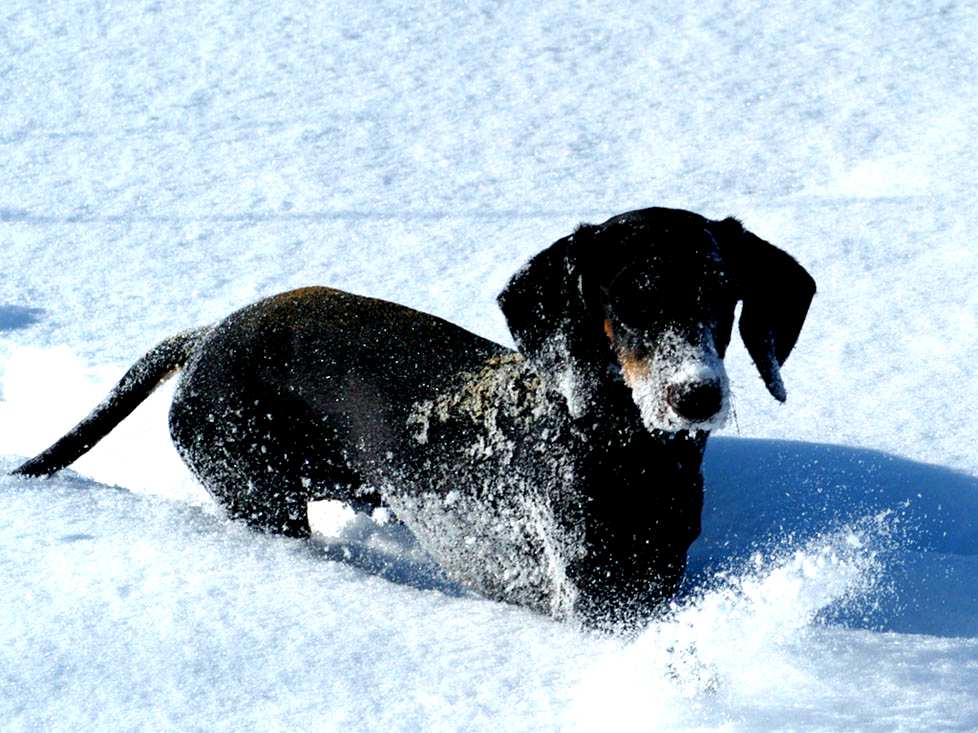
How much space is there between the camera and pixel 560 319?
2934mm

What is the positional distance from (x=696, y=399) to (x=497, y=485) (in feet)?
2.47

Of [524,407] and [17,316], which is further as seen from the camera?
[17,316]

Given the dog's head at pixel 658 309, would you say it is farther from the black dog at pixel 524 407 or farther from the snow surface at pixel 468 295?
the snow surface at pixel 468 295

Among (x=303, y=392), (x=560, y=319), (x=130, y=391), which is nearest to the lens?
(x=560, y=319)

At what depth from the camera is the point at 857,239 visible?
5156 mm

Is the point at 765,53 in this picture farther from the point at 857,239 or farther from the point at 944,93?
the point at 857,239

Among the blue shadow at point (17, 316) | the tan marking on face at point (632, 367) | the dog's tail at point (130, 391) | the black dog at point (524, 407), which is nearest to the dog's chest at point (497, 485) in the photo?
the black dog at point (524, 407)

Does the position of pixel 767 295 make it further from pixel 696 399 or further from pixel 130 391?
pixel 130 391

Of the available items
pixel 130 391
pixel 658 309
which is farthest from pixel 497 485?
pixel 130 391

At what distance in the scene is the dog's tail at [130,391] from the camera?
3.66 meters

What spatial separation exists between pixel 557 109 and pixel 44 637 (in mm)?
4384

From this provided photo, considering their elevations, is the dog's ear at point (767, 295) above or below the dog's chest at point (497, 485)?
above

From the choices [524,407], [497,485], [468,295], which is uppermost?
[524,407]

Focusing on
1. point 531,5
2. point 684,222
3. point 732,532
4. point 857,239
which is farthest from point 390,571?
point 531,5
